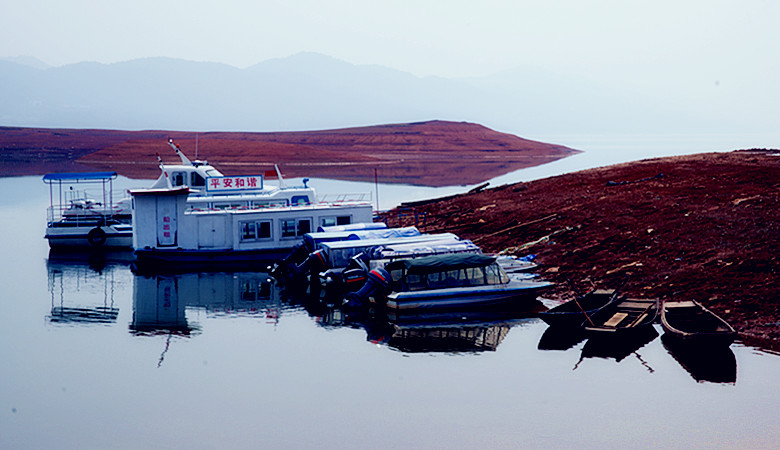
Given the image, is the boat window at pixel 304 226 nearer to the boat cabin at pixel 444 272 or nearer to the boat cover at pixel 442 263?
the boat cabin at pixel 444 272

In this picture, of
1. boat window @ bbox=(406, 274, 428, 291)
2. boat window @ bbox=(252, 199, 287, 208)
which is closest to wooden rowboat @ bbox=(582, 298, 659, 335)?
boat window @ bbox=(406, 274, 428, 291)

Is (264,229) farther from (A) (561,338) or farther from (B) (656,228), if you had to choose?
(A) (561,338)

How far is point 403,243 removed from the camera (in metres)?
30.7

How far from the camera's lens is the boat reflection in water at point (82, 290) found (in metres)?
26.9

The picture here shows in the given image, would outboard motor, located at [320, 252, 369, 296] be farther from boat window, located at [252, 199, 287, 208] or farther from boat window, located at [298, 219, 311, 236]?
boat window, located at [252, 199, 287, 208]

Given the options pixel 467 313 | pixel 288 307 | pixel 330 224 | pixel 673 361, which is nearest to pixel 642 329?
pixel 673 361

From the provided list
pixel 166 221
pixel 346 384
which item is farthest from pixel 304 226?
pixel 346 384

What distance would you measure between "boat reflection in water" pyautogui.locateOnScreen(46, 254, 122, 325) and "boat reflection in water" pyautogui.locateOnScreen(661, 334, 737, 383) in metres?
17.9

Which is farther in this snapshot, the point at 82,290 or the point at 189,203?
the point at 189,203

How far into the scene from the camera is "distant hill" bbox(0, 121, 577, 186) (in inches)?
4117

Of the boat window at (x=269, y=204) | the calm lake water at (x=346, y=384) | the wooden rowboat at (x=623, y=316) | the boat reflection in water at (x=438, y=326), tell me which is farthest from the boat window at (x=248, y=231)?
the wooden rowboat at (x=623, y=316)

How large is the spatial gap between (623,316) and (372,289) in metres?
8.53

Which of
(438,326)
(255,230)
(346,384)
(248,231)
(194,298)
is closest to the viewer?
(346,384)

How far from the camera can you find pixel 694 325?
21.8m
